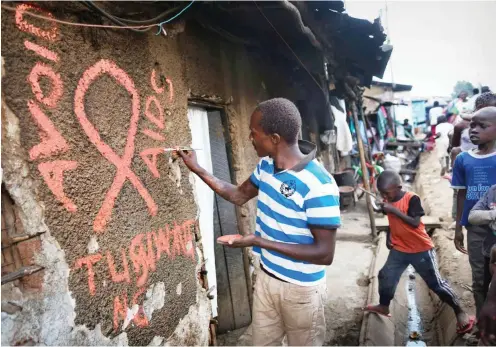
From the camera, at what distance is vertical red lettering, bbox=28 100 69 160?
1468 mm

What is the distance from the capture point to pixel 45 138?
4.96 feet

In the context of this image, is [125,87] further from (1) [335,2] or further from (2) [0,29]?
(1) [335,2]

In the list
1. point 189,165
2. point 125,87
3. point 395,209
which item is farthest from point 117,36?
point 395,209

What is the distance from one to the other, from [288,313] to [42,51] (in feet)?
6.45

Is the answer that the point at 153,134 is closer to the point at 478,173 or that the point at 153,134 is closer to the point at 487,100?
the point at 478,173

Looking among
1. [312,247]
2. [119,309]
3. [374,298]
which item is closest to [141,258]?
[119,309]

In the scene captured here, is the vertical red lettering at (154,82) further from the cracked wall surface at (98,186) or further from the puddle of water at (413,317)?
the puddle of water at (413,317)

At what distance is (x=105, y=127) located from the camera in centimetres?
183

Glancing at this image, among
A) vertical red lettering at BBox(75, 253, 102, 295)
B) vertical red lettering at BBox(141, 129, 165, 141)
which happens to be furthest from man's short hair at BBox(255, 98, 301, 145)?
vertical red lettering at BBox(75, 253, 102, 295)

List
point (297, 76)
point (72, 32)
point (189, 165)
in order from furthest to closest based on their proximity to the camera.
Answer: point (297, 76)
point (189, 165)
point (72, 32)

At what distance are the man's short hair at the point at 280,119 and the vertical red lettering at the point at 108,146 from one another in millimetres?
833

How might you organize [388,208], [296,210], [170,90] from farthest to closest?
1. [388,208]
2. [170,90]
3. [296,210]

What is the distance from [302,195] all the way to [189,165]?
3.03 ft

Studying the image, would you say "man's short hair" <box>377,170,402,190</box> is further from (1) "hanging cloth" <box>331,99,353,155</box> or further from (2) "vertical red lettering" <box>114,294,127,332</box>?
(1) "hanging cloth" <box>331,99,353,155</box>
